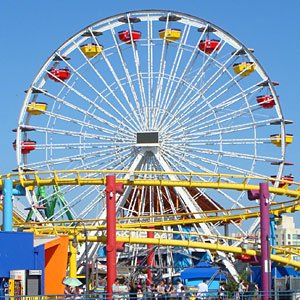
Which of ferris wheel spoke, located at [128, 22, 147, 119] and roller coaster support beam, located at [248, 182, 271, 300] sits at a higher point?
ferris wheel spoke, located at [128, 22, 147, 119]

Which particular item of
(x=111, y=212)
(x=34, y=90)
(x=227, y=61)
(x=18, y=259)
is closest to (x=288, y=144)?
(x=227, y=61)

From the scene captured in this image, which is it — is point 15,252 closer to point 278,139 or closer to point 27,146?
point 27,146

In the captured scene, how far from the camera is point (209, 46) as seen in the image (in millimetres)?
54094

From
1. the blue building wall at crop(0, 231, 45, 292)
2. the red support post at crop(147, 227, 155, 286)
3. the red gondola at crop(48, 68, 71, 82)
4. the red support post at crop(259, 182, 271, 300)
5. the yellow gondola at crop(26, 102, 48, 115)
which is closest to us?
the blue building wall at crop(0, 231, 45, 292)

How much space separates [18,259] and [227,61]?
2155cm

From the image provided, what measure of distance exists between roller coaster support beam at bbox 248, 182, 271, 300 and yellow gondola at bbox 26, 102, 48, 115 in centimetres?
1602

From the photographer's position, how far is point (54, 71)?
54500 mm

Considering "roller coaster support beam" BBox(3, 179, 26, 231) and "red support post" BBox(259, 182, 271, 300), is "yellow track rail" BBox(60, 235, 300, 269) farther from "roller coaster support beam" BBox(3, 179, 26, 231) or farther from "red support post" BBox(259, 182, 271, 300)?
"red support post" BBox(259, 182, 271, 300)

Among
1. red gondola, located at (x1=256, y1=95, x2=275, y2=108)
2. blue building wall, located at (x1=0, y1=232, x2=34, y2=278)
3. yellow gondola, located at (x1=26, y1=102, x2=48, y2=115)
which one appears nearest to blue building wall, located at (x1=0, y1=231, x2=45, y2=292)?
blue building wall, located at (x1=0, y1=232, x2=34, y2=278)

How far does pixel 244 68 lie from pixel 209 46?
2.07 meters

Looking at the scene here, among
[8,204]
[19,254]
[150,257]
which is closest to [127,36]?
[150,257]

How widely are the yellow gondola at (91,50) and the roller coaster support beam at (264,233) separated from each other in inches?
615

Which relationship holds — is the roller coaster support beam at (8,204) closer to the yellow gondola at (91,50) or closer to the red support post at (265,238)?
the red support post at (265,238)

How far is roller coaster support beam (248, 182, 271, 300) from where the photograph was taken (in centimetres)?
3878
